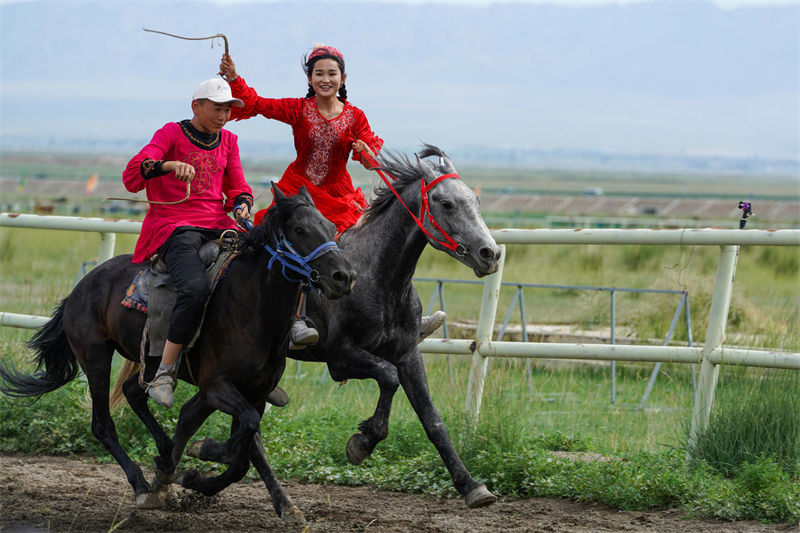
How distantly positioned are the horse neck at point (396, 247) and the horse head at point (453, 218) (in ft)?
0.42

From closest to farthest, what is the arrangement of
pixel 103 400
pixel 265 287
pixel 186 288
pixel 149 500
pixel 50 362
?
pixel 265 287 < pixel 186 288 < pixel 149 500 < pixel 103 400 < pixel 50 362

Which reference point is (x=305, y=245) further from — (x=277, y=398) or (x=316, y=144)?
(x=316, y=144)

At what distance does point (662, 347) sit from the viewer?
5.91 m

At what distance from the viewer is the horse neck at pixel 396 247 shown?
5.50 metres

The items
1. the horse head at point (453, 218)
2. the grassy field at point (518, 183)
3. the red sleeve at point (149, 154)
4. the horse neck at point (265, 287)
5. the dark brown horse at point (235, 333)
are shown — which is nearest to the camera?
the dark brown horse at point (235, 333)

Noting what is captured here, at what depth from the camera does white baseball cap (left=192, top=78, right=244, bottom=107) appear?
215 inches

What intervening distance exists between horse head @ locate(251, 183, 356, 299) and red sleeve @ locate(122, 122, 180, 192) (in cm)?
81

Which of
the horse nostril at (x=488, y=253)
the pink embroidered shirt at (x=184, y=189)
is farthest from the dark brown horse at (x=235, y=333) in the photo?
the horse nostril at (x=488, y=253)

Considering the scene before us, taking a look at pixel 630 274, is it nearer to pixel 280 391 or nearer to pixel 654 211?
pixel 280 391

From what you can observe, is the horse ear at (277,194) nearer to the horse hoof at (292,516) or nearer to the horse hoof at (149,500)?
the horse hoof at (292,516)

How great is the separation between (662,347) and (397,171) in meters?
2.00

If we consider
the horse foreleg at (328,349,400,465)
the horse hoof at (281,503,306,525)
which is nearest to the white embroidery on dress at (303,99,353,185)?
the horse foreleg at (328,349,400,465)

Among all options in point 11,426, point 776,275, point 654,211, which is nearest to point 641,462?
point 11,426

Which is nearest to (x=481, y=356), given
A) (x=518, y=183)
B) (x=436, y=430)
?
(x=436, y=430)
